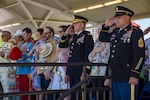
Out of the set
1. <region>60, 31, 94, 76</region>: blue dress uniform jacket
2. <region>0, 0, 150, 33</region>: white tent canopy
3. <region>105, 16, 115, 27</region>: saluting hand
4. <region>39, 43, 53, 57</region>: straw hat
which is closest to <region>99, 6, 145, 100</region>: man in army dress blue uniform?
<region>105, 16, 115, 27</region>: saluting hand

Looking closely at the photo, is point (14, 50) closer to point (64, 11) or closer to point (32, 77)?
point (32, 77)

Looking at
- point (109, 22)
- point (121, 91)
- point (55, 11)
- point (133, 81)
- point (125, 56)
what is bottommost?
point (121, 91)

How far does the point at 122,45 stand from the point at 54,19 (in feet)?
42.6

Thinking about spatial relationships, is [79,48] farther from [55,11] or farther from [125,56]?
[55,11]

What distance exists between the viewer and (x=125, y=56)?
302 centimetres

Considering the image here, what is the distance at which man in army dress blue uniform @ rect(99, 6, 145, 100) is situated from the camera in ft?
9.50

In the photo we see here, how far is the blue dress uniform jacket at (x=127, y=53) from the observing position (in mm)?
2904

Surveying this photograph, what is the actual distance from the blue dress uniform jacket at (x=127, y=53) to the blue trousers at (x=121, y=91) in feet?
0.13

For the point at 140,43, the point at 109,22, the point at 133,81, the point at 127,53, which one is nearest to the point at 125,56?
the point at 127,53

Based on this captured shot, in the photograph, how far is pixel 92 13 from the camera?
12.9 metres

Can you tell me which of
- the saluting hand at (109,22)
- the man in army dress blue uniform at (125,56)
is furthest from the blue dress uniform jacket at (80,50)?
the man in army dress blue uniform at (125,56)

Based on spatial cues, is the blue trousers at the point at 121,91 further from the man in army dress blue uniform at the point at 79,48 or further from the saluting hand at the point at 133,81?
the man in army dress blue uniform at the point at 79,48

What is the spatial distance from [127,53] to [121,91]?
0.38 meters

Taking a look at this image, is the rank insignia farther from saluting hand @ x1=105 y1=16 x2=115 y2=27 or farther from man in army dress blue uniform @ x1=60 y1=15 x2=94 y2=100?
man in army dress blue uniform @ x1=60 y1=15 x2=94 y2=100
